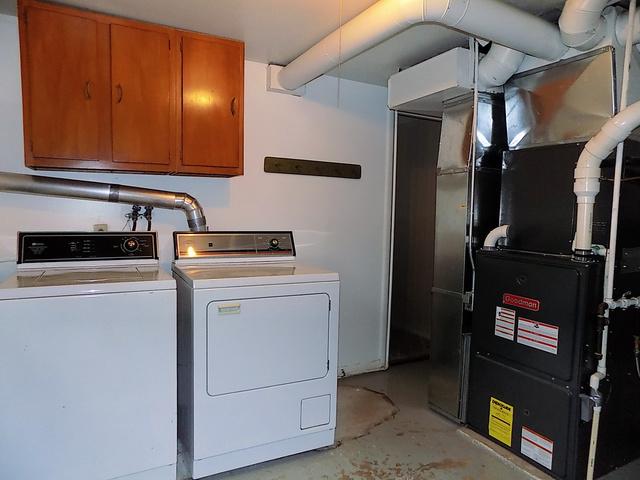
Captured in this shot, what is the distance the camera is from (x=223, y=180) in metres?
3.01

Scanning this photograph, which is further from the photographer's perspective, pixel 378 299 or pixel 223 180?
pixel 378 299

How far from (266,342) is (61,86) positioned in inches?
66.5

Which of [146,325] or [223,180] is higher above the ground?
[223,180]

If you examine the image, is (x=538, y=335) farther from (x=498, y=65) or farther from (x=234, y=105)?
(x=234, y=105)

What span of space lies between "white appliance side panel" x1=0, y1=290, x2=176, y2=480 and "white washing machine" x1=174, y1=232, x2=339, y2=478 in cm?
14

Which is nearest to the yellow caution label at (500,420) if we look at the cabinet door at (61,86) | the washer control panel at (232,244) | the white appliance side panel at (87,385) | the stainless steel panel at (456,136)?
the stainless steel panel at (456,136)

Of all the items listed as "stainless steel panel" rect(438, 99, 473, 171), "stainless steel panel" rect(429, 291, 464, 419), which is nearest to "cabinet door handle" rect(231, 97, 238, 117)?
"stainless steel panel" rect(438, 99, 473, 171)

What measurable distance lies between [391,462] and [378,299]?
4.84 ft

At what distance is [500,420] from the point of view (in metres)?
2.46

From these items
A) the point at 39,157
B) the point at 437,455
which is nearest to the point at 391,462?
the point at 437,455

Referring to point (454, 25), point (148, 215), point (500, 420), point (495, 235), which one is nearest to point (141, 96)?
point (148, 215)

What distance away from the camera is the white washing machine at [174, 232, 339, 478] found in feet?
6.98

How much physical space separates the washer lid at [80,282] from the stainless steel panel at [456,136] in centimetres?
182

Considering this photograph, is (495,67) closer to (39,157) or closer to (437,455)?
(437,455)
